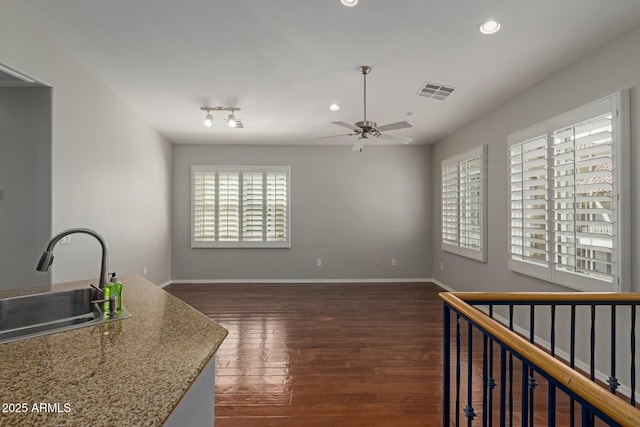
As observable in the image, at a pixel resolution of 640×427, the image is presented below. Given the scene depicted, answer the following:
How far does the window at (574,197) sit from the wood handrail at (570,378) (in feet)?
6.70

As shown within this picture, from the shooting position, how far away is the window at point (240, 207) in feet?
20.3

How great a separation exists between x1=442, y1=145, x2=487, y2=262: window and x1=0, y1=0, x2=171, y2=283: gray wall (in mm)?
4794

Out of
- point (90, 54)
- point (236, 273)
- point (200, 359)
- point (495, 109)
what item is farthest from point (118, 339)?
point (236, 273)

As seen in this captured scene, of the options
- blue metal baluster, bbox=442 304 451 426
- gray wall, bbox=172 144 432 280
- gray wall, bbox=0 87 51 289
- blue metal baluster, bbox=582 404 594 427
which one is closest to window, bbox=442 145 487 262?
gray wall, bbox=172 144 432 280

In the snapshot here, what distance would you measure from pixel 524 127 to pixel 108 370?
4.19 m

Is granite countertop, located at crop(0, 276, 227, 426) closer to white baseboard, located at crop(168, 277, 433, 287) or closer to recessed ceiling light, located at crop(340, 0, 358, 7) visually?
recessed ceiling light, located at crop(340, 0, 358, 7)

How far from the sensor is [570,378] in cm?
84

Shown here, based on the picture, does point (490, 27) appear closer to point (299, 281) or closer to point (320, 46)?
point (320, 46)

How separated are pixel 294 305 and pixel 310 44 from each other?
11.4ft

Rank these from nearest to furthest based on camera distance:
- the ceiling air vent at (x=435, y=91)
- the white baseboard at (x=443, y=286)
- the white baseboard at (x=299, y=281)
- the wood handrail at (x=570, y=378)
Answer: the wood handrail at (x=570, y=378) → the ceiling air vent at (x=435, y=91) → the white baseboard at (x=443, y=286) → the white baseboard at (x=299, y=281)

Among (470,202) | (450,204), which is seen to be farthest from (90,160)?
(450,204)

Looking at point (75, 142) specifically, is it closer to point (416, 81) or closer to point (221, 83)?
point (221, 83)

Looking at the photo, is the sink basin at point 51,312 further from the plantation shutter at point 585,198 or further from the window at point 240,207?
the window at point 240,207

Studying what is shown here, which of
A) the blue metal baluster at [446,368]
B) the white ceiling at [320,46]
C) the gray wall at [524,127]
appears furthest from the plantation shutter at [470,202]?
the blue metal baluster at [446,368]
